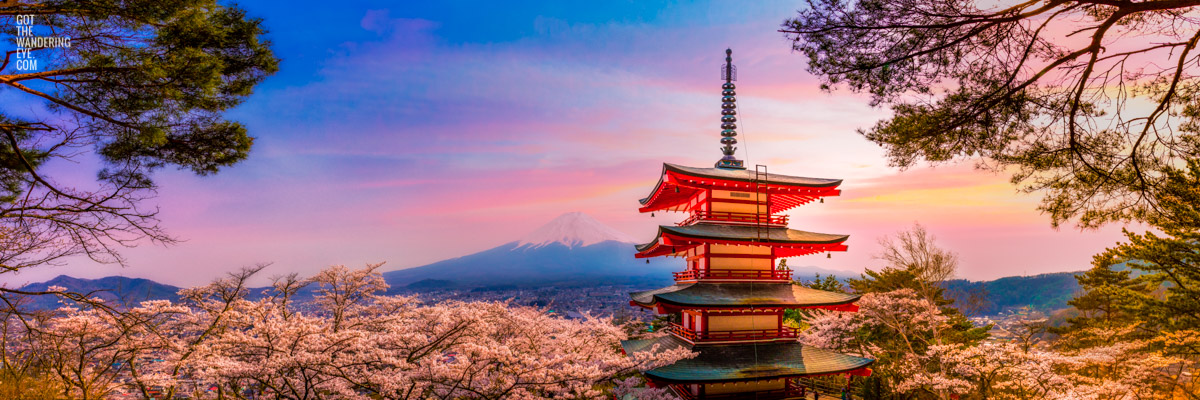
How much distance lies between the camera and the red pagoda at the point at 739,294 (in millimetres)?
12703

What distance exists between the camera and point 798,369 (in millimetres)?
12555

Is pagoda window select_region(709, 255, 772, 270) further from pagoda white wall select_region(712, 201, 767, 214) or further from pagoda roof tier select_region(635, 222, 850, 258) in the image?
pagoda white wall select_region(712, 201, 767, 214)

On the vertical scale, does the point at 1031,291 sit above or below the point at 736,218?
below

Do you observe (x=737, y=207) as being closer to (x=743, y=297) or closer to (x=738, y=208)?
(x=738, y=208)

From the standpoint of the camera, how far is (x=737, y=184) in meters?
14.1

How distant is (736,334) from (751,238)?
2.70 metres

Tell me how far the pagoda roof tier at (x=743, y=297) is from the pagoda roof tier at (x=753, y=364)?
1.25m

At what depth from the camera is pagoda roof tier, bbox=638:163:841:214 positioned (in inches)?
537

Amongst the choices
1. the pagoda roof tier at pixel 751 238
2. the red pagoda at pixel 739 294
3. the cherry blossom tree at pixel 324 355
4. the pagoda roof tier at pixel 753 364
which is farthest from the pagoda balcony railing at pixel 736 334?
the pagoda roof tier at pixel 751 238

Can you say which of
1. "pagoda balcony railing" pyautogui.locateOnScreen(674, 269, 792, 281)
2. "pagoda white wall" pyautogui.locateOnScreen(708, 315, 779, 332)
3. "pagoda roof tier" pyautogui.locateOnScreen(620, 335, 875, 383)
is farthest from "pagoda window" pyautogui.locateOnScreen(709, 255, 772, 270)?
"pagoda roof tier" pyautogui.locateOnScreen(620, 335, 875, 383)

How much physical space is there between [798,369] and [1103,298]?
27257 mm

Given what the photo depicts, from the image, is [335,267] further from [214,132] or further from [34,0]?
[34,0]

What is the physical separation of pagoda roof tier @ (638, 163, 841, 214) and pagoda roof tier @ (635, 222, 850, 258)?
3.77ft

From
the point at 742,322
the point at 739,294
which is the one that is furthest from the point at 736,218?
the point at 742,322
